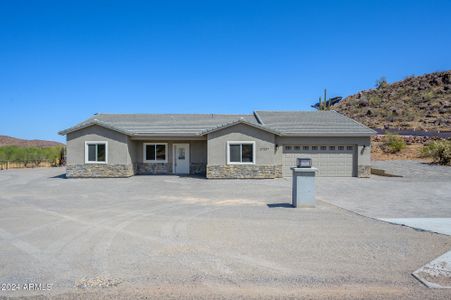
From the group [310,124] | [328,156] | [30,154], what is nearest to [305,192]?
[328,156]

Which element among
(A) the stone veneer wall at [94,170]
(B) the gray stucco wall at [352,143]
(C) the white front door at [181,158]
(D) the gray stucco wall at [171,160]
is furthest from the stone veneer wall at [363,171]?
(A) the stone veneer wall at [94,170]

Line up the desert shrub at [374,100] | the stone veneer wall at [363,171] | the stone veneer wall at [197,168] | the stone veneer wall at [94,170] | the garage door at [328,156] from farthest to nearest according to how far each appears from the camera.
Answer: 1. the desert shrub at [374,100]
2. the stone veneer wall at [197,168]
3. the garage door at [328,156]
4. the stone veneer wall at [363,171]
5. the stone veneer wall at [94,170]

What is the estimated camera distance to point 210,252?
6.28 metres

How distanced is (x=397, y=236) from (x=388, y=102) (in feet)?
177

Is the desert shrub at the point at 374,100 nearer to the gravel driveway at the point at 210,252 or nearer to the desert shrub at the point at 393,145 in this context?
the desert shrub at the point at 393,145

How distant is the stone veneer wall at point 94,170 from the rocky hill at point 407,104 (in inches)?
1403

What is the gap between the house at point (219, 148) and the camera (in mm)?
20953

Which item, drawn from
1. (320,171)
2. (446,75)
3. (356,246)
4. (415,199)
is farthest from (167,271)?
(446,75)

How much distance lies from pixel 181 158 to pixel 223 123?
3879 millimetres

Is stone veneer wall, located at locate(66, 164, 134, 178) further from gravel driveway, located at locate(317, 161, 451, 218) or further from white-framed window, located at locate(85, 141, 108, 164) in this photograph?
gravel driveway, located at locate(317, 161, 451, 218)

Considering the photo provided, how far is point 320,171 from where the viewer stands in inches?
865

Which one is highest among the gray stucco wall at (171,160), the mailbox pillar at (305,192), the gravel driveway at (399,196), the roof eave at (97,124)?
the roof eave at (97,124)

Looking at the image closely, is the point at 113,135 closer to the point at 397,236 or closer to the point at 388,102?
the point at 397,236

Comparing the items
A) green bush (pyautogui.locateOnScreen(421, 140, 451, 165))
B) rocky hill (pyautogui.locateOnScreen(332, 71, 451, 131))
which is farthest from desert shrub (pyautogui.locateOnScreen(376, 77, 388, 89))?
green bush (pyautogui.locateOnScreen(421, 140, 451, 165))
